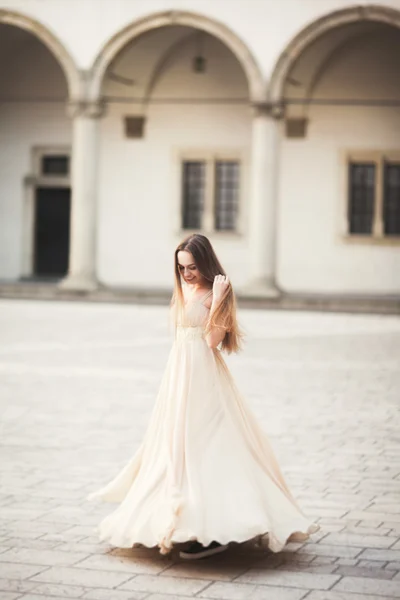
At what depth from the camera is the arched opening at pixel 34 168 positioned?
2833cm

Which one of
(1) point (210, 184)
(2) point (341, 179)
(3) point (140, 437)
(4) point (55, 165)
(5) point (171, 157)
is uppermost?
(5) point (171, 157)

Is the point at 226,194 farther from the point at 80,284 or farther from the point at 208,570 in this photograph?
the point at 208,570

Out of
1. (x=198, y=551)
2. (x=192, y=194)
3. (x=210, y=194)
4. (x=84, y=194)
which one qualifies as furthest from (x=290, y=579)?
(x=192, y=194)

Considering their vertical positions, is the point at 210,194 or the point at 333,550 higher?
the point at 210,194

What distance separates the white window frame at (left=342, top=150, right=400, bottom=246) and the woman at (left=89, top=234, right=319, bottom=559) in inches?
860

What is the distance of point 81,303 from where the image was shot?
23.6 meters

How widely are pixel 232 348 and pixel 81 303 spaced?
1821cm

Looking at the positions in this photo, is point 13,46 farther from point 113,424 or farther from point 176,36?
point 113,424

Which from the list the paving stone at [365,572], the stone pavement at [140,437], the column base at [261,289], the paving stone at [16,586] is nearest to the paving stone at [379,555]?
the stone pavement at [140,437]

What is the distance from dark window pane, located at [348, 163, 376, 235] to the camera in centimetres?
2734

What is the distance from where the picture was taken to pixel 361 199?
27406 mm

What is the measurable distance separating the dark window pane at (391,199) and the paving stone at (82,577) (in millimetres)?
22758

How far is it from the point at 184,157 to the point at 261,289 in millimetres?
5611

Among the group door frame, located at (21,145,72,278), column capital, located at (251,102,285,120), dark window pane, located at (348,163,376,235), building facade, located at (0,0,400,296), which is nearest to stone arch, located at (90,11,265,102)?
column capital, located at (251,102,285,120)
